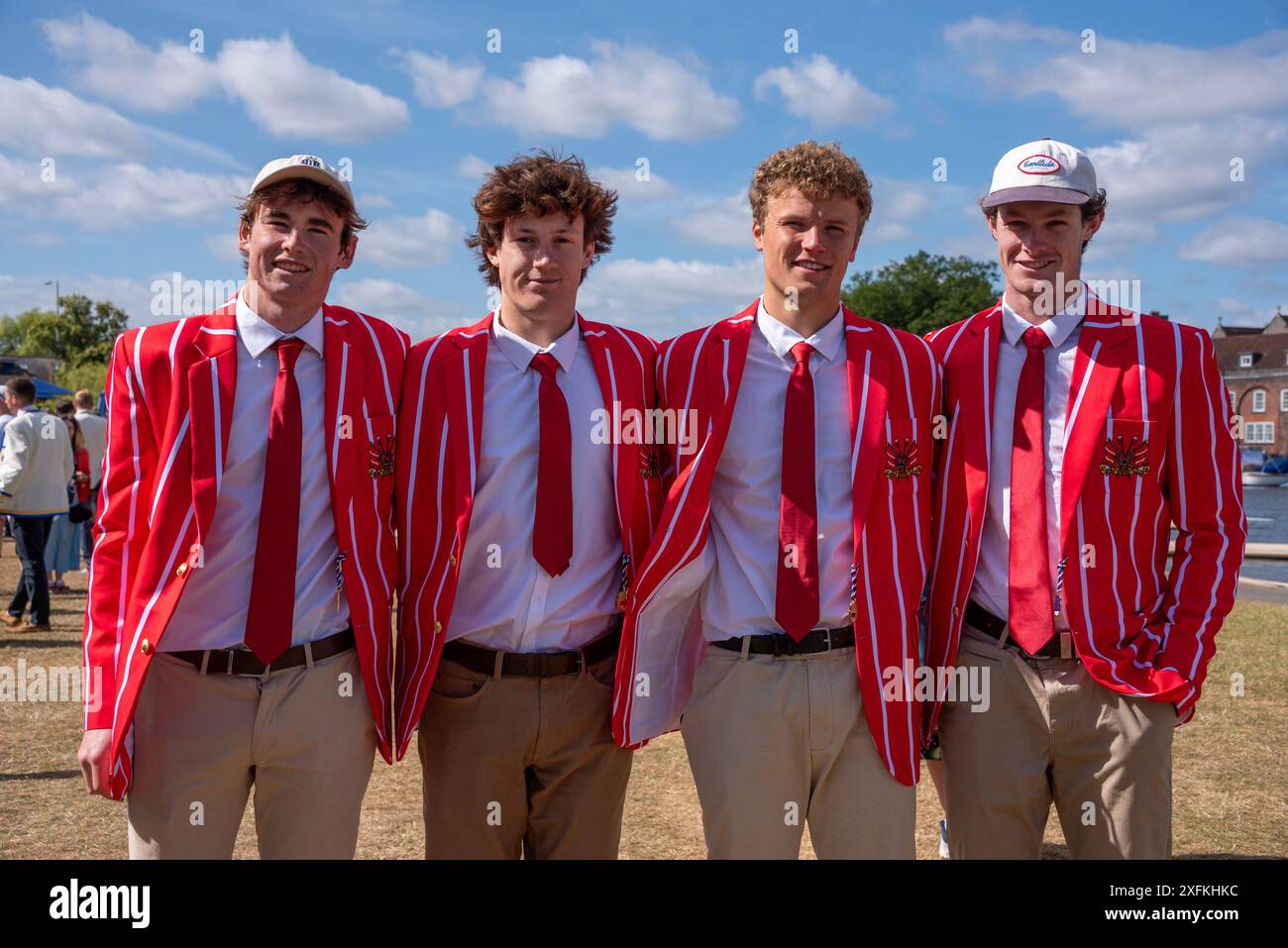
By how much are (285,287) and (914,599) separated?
232 centimetres

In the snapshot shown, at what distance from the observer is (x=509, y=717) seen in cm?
356

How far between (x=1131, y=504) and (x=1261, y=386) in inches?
3741

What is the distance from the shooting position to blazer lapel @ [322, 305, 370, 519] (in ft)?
11.2

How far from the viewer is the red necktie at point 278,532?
3227 mm

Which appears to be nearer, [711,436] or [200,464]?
[200,464]

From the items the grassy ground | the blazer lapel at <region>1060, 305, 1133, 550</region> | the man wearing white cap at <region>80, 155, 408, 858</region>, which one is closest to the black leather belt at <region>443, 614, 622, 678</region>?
the man wearing white cap at <region>80, 155, 408, 858</region>

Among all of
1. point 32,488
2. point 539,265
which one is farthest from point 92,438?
point 539,265

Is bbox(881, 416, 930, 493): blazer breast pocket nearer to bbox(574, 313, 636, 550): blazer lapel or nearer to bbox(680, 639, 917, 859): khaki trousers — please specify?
bbox(680, 639, 917, 859): khaki trousers

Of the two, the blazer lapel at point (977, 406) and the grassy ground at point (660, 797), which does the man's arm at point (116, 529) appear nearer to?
the grassy ground at point (660, 797)

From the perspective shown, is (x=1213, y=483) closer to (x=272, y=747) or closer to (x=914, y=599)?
(x=914, y=599)

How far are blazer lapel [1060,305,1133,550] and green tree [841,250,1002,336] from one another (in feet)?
244

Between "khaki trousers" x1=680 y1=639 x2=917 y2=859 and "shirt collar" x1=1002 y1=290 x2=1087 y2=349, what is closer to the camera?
"khaki trousers" x1=680 y1=639 x2=917 y2=859

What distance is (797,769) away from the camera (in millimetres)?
3434
